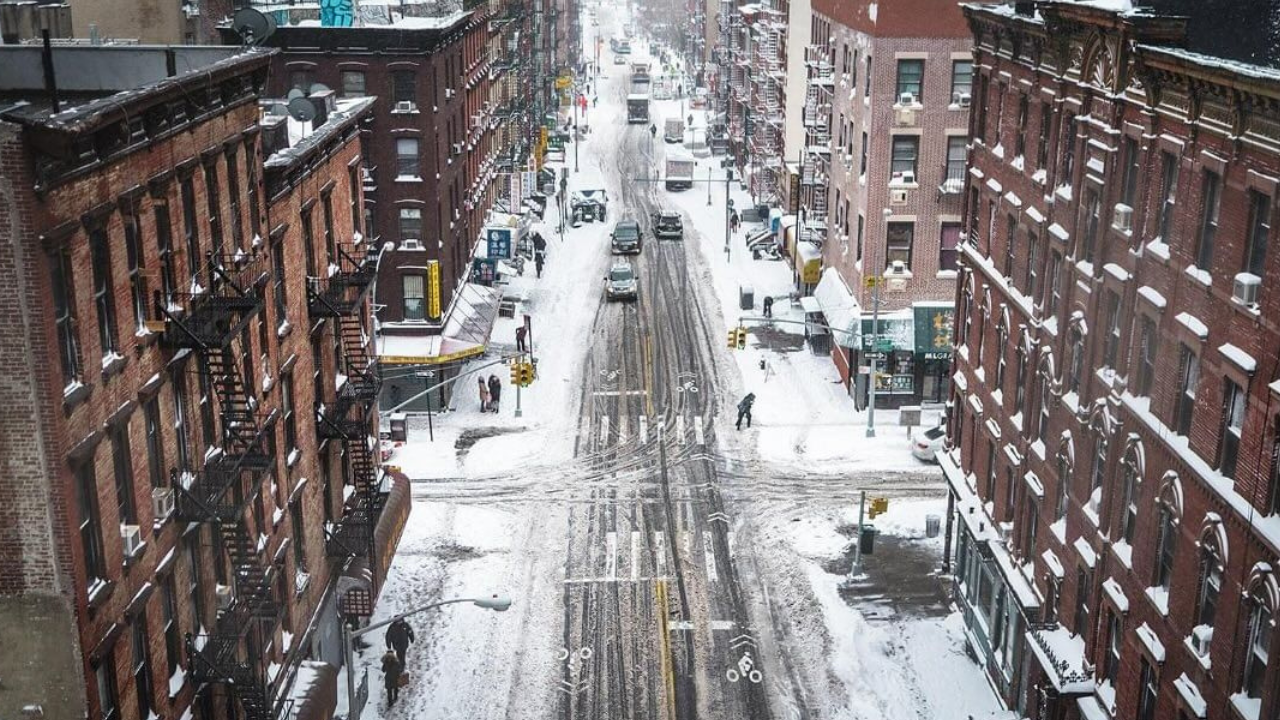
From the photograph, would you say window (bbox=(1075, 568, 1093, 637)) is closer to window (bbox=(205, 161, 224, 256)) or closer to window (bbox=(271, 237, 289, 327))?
window (bbox=(271, 237, 289, 327))

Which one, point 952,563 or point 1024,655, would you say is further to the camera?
point 952,563

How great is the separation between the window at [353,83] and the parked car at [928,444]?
88.0 feet

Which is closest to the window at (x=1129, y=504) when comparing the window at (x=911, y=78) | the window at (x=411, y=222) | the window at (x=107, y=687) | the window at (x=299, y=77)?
the window at (x=107, y=687)

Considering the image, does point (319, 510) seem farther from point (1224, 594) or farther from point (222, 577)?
point (1224, 594)

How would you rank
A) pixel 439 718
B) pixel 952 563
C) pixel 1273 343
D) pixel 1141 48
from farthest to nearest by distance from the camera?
pixel 952 563 < pixel 439 718 < pixel 1141 48 < pixel 1273 343

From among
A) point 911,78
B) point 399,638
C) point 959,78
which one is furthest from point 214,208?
point 959,78

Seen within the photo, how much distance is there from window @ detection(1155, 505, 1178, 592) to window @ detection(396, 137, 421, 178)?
129ft

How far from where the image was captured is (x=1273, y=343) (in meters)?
19.4

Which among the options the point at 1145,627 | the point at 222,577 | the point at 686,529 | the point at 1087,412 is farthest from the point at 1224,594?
the point at 686,529

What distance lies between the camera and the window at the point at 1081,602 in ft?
91.9

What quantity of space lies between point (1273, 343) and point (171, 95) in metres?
17.8

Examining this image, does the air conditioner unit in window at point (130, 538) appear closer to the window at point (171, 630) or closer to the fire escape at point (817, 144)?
the window at point (171, 630)

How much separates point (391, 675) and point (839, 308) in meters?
31.1

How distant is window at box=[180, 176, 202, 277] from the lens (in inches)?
932
